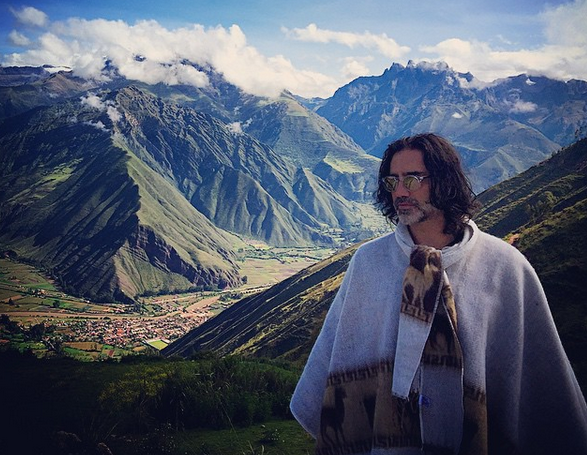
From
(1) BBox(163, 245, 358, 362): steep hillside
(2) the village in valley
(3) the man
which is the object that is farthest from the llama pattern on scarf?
(2) the village in valley

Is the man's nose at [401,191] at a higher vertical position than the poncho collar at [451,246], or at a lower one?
higher

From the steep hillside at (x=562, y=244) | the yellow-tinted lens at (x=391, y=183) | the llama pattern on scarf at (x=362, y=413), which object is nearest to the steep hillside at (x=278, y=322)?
the steep hillside at (x=562, y=244)

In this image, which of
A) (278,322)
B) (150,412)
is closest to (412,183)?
(150,412)

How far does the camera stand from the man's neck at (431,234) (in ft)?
10.3

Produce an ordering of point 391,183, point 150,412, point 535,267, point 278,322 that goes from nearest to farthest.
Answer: point 391,183 → point 150,412 → point 535,267 → point 278,322

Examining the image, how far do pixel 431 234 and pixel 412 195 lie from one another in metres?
0.33

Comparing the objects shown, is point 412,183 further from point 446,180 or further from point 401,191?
point 446,180

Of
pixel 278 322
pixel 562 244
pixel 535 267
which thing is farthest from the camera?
pixel 278 322

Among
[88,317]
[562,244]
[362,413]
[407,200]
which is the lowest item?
[88,317]

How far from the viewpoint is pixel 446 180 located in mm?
3232

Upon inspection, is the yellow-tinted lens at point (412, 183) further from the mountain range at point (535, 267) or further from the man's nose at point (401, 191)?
the mountain range at point (535, 267)

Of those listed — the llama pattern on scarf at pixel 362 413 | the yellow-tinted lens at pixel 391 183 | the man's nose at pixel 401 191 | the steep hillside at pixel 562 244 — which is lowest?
the steep hillside at pixel 562 244

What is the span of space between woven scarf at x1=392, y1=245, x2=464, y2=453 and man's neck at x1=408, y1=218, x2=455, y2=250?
9.5 inches

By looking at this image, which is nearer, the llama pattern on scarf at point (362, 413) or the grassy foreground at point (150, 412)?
the llama pattern on scarf at point (362, 413)
